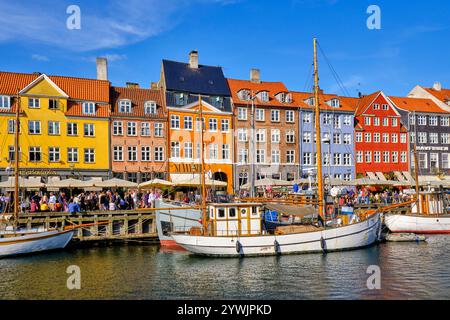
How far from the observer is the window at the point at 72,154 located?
4565cm

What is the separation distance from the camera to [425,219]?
36812mm

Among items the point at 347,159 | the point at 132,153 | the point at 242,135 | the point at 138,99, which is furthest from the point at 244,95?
the point at 347,159

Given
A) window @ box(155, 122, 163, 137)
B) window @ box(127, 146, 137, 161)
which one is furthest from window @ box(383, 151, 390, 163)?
window @ box(127, 146, 137, 161)

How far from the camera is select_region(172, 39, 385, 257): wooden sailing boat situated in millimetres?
26453

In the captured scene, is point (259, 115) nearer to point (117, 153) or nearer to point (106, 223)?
point (117, 153)

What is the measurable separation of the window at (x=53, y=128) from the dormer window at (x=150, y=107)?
347 inches

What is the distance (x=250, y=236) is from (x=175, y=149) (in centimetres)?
2475

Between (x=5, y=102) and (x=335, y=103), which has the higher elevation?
(x=335, y=103)

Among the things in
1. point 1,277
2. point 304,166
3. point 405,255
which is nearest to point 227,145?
point 304,166

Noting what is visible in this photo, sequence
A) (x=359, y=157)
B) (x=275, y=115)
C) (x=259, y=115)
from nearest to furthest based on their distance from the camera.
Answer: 1. (x=259, y=115)
2. (x=275, y=115)
3. (x=359, y=157)

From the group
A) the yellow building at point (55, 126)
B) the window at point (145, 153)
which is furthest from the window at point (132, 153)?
the yellow building at point (55, 126)

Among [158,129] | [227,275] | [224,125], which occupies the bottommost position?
[227,275]

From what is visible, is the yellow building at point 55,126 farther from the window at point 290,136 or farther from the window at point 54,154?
the window at point 290,136

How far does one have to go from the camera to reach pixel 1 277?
72.0 feet
